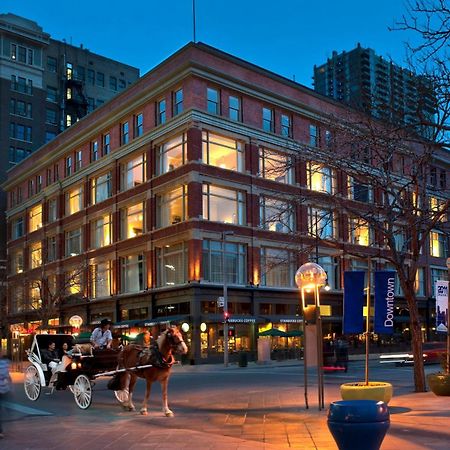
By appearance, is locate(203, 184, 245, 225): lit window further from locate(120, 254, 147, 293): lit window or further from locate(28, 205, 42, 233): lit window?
locate(28, 205, 42, 233): lit window

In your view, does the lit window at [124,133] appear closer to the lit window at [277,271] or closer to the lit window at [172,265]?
the lit window at [172,265]

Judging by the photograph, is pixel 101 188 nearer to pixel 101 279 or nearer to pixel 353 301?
pixel 101 279

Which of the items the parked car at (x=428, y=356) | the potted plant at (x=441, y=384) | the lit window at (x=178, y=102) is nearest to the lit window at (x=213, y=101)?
the lit window at (x=178, y=102)

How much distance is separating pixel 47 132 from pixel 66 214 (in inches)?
1219

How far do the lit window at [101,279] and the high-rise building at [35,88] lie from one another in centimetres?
3015

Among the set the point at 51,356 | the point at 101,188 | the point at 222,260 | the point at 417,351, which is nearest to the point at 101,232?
the point at 101,188

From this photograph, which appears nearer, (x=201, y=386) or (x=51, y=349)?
(x=51, y=349)

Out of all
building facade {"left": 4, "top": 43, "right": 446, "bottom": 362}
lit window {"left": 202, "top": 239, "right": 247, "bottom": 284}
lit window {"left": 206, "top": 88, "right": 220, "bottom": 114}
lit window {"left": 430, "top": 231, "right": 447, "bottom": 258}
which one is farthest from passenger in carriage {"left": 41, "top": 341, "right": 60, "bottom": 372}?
lit window {"left": 430, "top": 231, "right": 447, "bottom": 258}

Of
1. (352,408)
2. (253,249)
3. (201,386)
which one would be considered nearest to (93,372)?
(201,386)

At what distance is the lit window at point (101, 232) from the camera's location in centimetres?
5972

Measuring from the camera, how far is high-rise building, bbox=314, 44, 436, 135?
1751 cm

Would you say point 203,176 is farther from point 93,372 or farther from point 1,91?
point 1,91

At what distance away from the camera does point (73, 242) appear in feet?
217

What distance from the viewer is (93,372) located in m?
17.3
